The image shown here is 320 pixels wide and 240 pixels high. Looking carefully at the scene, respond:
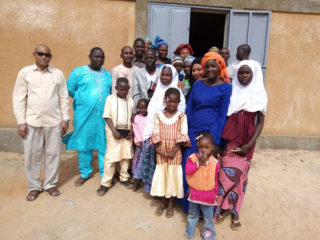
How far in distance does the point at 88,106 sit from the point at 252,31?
3.74m

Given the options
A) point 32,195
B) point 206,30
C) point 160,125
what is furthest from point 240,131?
point 206,30

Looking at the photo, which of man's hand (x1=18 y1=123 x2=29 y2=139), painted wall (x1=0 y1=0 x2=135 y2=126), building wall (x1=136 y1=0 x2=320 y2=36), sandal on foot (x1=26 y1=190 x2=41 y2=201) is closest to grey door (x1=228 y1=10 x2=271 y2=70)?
building wall (x1=136 y1=0 x2=320 y2=36)

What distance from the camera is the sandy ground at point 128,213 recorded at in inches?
95.2

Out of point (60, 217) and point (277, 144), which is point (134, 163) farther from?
point (277, 144)

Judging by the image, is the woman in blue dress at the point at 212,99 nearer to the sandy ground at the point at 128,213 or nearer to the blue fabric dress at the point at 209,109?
the blue fabric dress at the point at 209,109

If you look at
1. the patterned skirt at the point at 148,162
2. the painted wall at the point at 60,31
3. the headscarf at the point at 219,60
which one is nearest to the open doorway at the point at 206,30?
the painted wall at the point at 60,31

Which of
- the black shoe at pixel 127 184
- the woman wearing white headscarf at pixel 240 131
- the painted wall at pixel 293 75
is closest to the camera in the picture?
the woman wearing white headscarf at pixel 240 131

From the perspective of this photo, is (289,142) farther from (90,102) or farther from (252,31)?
(90,102)

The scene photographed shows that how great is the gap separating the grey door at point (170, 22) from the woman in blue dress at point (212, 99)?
243cm

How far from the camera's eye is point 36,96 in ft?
9.21

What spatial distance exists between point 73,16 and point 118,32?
35.1 inches

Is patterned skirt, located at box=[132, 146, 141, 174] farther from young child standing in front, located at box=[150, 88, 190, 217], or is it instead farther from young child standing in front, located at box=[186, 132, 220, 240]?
young child standing in front, located at box=[186, 132, 220, 240]

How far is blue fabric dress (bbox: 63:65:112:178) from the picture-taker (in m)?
3.15

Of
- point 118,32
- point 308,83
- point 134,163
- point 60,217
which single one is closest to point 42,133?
point 60,217
